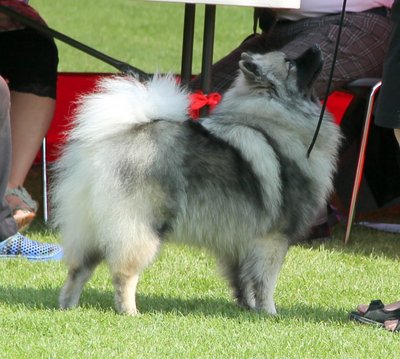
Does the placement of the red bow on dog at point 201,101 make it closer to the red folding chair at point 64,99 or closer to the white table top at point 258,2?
the white table top at point 258,2

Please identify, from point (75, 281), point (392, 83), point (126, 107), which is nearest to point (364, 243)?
point (392, 83)

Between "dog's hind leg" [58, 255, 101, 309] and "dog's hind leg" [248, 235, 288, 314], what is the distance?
566 millimetres

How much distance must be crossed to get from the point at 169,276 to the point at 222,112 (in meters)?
0.86

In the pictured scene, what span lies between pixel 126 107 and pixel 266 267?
2.54 feet

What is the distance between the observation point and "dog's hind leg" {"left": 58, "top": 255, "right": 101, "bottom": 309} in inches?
148

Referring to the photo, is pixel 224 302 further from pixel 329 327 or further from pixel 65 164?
pixel 65 164

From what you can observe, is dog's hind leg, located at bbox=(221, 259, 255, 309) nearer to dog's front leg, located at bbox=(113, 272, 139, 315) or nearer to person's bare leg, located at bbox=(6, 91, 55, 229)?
dog's front leg, located at bbox=(113, 272, 139, 315)

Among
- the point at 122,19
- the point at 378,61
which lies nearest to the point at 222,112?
the point at 378,61

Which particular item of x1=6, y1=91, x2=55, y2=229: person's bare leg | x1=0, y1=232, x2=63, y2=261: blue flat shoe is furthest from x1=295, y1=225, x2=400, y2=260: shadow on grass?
x1=6, y1=91, x2=55, y2=229: person's bare leg

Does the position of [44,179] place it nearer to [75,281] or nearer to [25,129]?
[25,129]

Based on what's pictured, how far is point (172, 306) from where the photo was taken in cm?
390

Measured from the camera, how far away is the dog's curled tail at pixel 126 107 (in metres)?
3.58

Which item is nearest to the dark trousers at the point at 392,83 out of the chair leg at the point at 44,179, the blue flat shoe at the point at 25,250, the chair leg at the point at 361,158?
the chair leg at the point at 361,158

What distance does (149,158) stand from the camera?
3.58 metres
